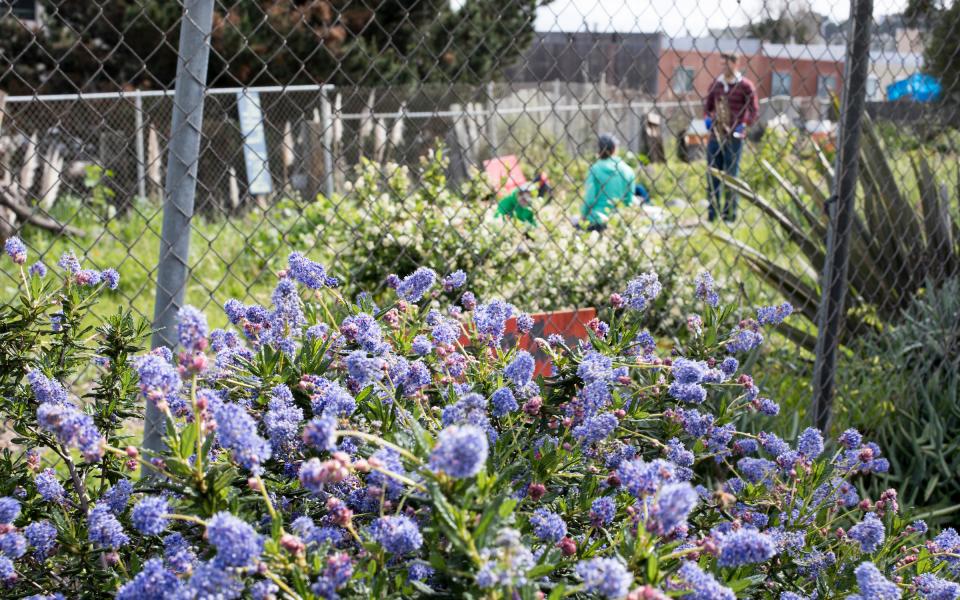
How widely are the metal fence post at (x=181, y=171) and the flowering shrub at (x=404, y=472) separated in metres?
0.28

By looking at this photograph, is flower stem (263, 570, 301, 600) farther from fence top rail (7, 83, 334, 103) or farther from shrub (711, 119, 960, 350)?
shrub (711, 119, 960, 350)

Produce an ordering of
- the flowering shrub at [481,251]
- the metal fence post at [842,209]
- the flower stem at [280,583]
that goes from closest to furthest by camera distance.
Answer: the flower stem at [280,583] → the metal fence post at [842,209] → the flowering shrub at [481,251]

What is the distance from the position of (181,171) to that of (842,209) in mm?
2108

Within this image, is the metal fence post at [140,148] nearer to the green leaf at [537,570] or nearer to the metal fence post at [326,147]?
the metal fence post at [326,147]

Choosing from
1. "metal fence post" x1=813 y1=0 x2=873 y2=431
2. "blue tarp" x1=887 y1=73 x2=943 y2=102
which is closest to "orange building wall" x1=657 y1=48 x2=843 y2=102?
"metal fence post" x1=813 y1=0 x2=873 y2=431

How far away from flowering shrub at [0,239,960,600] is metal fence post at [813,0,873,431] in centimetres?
112

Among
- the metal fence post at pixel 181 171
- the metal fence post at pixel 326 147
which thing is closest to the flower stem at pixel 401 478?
the metal fence post at pixel 181 171

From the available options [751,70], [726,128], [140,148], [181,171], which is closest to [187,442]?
[181,171]

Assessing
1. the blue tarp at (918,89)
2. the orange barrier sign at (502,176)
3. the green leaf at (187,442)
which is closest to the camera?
the green leaf at (187,442)

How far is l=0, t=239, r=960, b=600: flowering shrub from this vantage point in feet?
3.77

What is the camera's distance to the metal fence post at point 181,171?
2105mm

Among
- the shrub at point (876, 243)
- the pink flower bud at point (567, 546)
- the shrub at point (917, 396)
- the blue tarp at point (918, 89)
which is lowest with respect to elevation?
the pink flower bud at point (567, 546)

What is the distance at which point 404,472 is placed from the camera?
4.08ft

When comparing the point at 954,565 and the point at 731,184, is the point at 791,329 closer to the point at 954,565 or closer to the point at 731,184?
the point at 731,184
